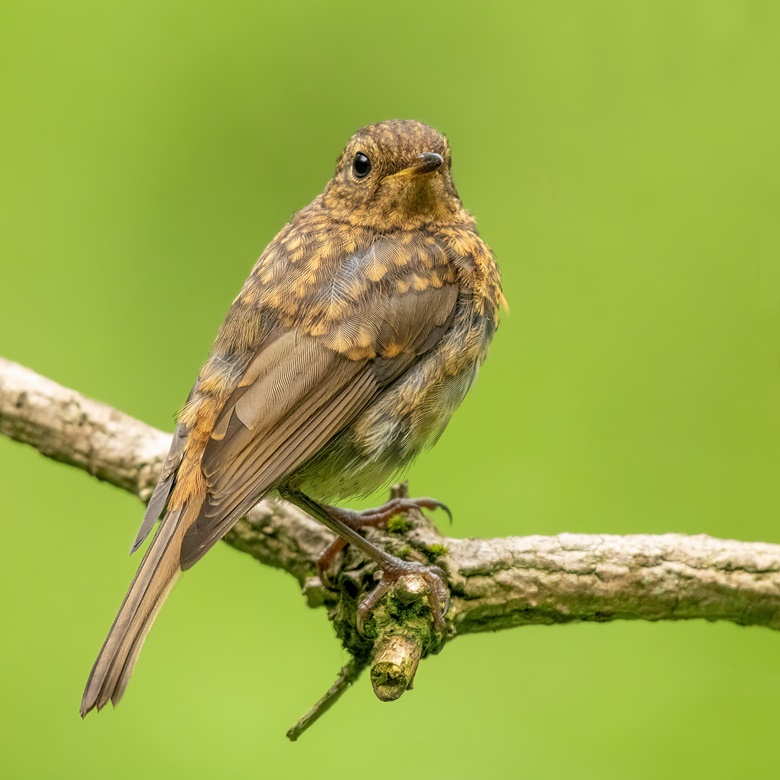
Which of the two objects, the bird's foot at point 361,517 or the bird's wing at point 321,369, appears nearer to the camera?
the bird's wing at point 321,369

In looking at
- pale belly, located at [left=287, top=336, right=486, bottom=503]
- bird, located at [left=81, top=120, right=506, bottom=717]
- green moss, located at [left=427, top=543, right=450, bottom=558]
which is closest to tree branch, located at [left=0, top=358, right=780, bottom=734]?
green moss, located at [left=427, top=543, right=450, bottom=558]

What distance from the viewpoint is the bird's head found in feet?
13.7

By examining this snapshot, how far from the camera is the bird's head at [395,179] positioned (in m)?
4.18

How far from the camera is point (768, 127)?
5.95 m

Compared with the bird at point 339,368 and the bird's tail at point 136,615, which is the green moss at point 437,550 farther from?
the bird's tail at point 136,615

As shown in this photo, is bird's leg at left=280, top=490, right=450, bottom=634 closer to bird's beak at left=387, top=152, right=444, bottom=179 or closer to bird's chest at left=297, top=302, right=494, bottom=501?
bird's chest at left=297, top=302, right=494, bottom=501

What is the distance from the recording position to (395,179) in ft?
13.9

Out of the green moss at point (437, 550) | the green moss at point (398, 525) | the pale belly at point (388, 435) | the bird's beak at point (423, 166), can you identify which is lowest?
the green moss at point (437, 550)

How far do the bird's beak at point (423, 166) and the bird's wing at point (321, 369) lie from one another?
0.76 ft

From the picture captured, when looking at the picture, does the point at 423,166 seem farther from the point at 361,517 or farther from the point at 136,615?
the point at 136,615

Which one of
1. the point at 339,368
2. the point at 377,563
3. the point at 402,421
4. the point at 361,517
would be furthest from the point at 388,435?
the point at 361,517

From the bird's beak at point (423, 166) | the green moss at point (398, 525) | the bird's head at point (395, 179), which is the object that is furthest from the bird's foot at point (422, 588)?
the bird's beak at point (423, 166)

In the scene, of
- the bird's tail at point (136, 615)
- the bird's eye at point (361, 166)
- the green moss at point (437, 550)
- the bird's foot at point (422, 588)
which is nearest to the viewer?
the bird's tail at point (136, 615)

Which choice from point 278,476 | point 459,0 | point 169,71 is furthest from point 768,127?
point 278,476
